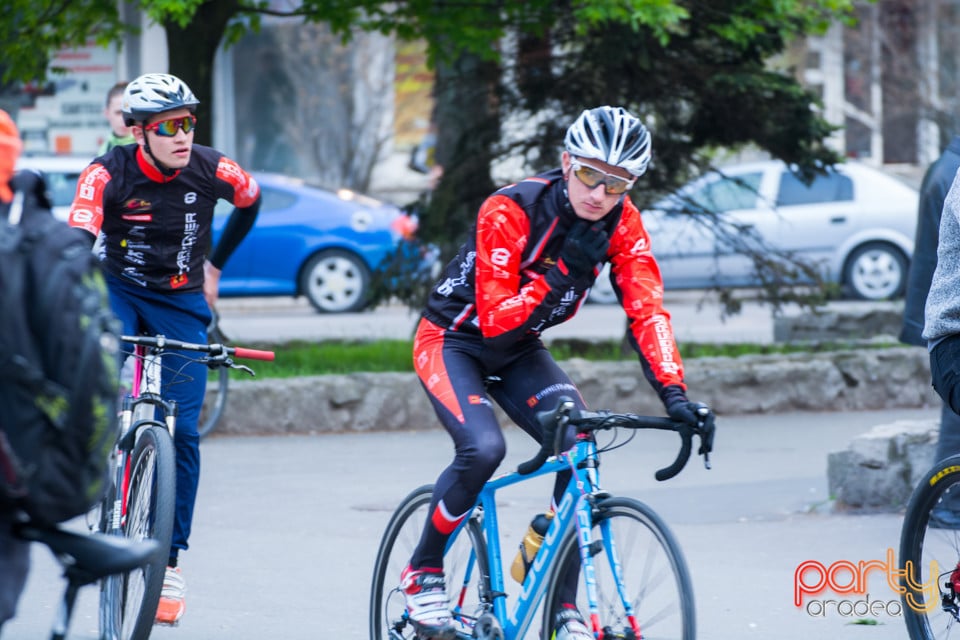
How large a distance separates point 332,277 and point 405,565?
554 inches

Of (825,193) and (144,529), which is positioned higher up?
(825,193)

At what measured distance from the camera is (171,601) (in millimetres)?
5457

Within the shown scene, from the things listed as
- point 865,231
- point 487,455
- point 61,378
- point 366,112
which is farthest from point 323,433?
point 366,112

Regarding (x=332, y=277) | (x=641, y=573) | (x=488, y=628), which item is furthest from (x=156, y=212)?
(x=332, y=277)

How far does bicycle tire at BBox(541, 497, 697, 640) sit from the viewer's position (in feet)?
12.9

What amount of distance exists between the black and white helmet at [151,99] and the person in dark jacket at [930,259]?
10.0 ft

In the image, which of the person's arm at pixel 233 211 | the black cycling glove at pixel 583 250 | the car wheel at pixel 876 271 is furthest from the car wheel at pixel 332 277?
the black cycling glove at pixel 583 250

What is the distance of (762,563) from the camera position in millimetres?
6727

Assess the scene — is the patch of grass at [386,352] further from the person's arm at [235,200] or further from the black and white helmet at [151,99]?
the black and white helmet at [151,99]

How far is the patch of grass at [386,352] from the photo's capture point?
456 inches

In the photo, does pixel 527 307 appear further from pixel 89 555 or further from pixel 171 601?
pixel 171 601

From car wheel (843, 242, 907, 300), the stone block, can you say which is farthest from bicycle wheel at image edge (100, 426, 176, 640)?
car wheel (843, 242, 907, 300)

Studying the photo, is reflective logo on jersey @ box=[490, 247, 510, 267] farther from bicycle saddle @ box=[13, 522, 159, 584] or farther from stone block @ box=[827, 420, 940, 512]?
stone block @ box=[827, 420, 940, 512]

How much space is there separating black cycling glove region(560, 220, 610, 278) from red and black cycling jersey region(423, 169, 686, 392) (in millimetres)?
48
